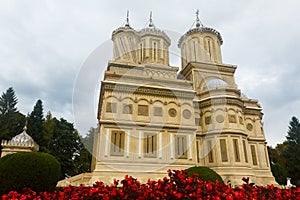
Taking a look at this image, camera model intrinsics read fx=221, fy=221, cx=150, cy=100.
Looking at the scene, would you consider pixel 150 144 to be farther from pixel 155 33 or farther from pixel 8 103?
pixel 8 103

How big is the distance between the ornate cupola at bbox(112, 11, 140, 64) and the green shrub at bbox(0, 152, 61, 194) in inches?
716

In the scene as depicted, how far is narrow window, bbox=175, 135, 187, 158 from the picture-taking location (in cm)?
1752

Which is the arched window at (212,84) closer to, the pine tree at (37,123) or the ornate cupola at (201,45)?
the ornate cupola at (201,45)

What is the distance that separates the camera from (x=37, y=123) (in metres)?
32.3

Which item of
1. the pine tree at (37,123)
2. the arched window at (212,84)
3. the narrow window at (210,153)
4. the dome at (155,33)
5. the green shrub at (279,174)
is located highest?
the dome at (155,33)

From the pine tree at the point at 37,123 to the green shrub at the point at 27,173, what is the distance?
84.6 feet

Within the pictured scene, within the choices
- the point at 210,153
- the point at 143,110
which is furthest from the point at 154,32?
the point at 210,153

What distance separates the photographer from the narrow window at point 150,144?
55.3 ft

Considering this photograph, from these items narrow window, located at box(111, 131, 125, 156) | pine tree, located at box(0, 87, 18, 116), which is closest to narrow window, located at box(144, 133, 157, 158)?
narrow window, located at box(111, 131, 125, 156)

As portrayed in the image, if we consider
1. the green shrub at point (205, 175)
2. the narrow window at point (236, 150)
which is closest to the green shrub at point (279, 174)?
the narrow window at point (236, 150)

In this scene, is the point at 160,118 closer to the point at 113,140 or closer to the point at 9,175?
the point at 113,140

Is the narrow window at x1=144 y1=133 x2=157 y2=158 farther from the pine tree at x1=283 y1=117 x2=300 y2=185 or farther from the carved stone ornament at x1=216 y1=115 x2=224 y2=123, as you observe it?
the pine tree at x1=283 y1=117 x2=300 y2=185

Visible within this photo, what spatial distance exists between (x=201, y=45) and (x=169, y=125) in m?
14.0

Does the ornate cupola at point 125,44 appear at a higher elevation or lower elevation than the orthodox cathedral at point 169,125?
higher
